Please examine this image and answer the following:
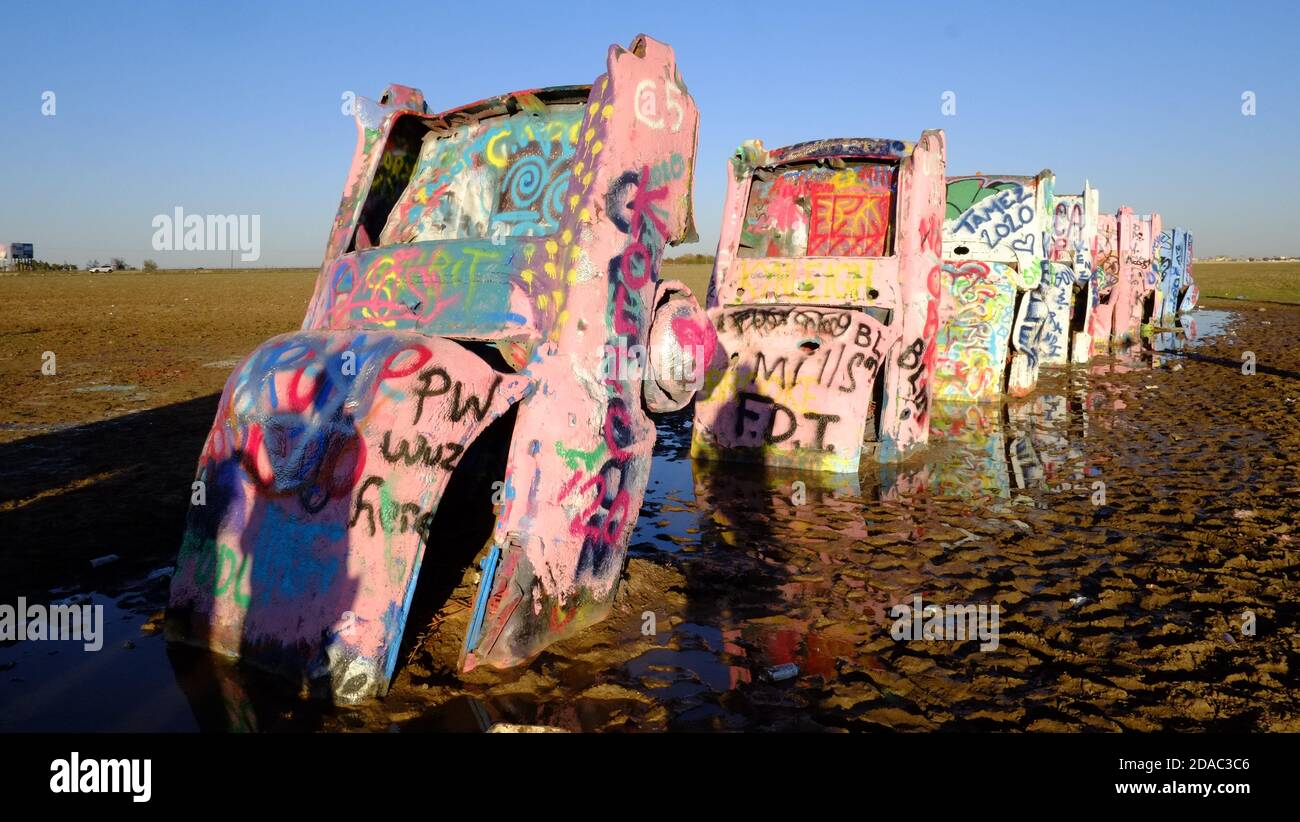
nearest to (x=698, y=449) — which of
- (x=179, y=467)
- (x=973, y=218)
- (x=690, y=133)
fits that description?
(x=690, y=133)

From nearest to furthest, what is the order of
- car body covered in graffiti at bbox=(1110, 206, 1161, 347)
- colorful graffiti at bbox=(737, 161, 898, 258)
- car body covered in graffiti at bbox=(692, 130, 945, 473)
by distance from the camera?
car body covered in graffiti at bbox=(692, 130, 945, 473) → colorful graffiti at bbox=(737, 161, 898, 258) → car body covered in graffiti at bbox=(1110, 206, 1161, 347)

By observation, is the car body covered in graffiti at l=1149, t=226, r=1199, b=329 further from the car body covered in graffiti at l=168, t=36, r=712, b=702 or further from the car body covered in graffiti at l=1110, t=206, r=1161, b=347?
the car body covered in graffiti at l=168, t=36, r=712, b=702

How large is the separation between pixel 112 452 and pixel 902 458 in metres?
6.34

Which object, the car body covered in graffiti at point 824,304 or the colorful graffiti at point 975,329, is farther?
the colorful graffiti at point 975,329

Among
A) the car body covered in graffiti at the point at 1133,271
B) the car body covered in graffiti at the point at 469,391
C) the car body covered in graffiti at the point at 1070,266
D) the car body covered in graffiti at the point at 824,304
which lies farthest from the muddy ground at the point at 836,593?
the car body covered in graffiti at the point at 1133,271

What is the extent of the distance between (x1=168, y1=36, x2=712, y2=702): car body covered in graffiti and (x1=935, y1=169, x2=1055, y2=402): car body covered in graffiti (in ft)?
23.0

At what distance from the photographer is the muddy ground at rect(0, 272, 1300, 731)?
2.89m

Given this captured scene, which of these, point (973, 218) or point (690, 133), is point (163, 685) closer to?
point (690, 133)

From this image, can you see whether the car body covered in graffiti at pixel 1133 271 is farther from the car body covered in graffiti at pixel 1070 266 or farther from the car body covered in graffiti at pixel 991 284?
the car body covered in graffiti at pixel 991 284

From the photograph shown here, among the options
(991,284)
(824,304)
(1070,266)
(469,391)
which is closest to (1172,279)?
(1070,266)

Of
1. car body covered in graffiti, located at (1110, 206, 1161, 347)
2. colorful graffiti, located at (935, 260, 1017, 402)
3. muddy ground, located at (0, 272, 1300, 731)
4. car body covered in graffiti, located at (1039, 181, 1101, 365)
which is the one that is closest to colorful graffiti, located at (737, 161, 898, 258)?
muddy ground, located at (0, 272, 1300, 731)

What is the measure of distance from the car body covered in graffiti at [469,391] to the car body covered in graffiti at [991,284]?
7000mm

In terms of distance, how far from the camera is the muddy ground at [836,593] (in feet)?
9.47

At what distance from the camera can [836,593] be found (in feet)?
13.2
